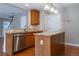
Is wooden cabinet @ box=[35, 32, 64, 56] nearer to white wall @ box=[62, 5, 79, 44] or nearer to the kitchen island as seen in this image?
white wall @ box=[62, 5, 79, 44]

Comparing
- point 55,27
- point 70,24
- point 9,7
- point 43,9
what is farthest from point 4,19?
Answer: point 70,24

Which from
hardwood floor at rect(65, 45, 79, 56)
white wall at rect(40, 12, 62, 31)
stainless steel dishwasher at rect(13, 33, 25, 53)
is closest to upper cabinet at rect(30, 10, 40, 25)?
white wall at rect(40, 12, 62, 31)

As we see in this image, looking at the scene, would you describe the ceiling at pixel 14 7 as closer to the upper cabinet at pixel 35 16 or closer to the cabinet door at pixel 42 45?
the upper cabinet at pixel 35 16

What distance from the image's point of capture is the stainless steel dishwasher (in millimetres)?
3938

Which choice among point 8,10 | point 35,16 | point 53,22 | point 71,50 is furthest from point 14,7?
point 71,50

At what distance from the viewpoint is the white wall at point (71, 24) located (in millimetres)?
2965

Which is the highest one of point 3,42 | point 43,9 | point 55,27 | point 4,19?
point 43,9

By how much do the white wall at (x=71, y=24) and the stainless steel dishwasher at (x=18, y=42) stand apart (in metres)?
1.74

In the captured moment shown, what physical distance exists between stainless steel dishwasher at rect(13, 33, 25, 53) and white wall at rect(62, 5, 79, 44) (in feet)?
5.71

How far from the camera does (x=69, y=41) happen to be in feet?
9.82

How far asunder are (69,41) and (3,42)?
7.09 ft

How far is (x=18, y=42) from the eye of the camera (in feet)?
13.4

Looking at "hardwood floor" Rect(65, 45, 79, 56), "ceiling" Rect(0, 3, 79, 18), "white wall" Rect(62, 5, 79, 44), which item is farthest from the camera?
"hardwood floor" Rect(65, 45, 79, 56)

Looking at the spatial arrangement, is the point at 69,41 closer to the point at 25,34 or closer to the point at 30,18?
the point at 30,18
